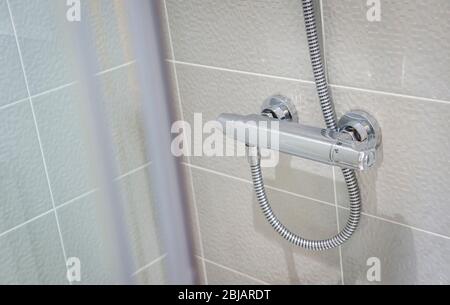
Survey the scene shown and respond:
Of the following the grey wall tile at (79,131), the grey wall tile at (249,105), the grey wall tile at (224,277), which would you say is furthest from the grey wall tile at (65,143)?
the grey wall tile at (224,277)

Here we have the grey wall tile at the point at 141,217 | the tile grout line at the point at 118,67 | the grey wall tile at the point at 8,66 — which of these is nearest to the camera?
the grey wall tile at the point at 8,66

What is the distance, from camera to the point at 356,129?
0.89 meters

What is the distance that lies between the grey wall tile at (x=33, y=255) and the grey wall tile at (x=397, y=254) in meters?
0.46

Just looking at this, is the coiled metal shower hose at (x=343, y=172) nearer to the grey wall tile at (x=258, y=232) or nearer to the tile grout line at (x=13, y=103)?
the grey wall tile at (x=258, y=232)

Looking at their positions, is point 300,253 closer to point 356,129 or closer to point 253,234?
point 253,234

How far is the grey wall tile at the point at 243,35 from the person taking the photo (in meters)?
0.92

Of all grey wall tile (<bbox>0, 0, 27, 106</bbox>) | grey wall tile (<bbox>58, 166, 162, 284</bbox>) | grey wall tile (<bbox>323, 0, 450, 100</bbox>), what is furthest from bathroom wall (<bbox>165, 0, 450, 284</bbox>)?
grey wall tile (<bbox>0, 0, 27, 106</bbox>)

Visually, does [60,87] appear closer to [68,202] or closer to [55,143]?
[55,143]

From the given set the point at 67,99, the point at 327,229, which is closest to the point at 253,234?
the point at 327,229

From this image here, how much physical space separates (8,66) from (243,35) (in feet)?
1.13

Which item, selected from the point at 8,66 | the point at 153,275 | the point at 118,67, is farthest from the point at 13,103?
the point at 153,275

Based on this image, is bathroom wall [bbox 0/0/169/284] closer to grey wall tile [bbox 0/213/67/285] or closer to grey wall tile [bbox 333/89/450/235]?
grey wall tile [bbox 0/213/67/285]

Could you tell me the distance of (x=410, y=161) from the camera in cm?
88

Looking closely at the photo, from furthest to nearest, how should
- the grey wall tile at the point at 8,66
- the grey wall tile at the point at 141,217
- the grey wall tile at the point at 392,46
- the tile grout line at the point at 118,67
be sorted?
the grey wall tile at the point at 141,217 < the tile grout line at the point at 118,67 < the grey wall tile at the point at 8,66 < the grey wall tile at the point at 392,46
